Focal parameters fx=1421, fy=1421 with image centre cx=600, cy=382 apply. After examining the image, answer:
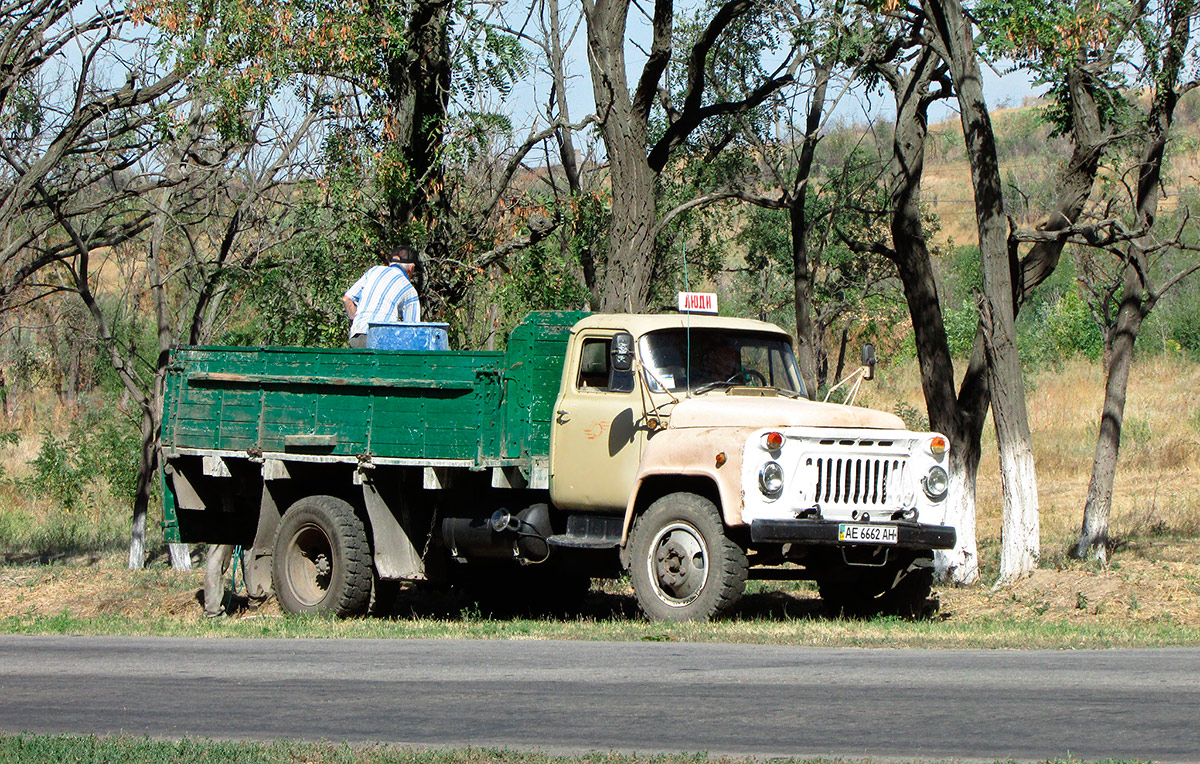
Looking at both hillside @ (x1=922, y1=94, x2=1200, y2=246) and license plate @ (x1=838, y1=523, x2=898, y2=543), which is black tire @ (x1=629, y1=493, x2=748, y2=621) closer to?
license plate @ (x1=838, y1=523, x2=898, y2=543)

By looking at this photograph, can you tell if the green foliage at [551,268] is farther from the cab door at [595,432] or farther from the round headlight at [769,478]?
the round headlight at [769,478]

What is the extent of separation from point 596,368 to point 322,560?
3.26m

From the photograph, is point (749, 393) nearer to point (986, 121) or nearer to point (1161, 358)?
point (986, 121)

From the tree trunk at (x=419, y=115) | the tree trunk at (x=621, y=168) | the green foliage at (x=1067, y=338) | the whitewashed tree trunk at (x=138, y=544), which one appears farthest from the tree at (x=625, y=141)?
the green foliage at (x=1067, y=338)

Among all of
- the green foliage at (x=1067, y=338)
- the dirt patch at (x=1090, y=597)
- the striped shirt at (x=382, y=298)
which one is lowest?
the dirt patch at (x=1090, y=597)

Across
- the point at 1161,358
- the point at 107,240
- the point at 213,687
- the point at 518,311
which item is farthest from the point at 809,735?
the point at 1161,358

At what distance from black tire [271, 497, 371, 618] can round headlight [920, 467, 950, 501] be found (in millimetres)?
4848

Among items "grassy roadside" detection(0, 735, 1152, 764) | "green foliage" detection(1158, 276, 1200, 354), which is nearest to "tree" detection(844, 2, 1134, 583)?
"grassy roadside" detection(0, 735, 1152, 764)

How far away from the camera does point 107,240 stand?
65.1ft

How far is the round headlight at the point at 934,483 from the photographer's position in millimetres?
10766

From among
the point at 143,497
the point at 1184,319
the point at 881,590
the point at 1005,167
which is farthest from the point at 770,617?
the point at 1005,167

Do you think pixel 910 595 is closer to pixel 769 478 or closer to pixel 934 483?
pixel 934 483

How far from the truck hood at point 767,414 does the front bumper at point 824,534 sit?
749 mm

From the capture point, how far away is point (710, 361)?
11.4 meters
